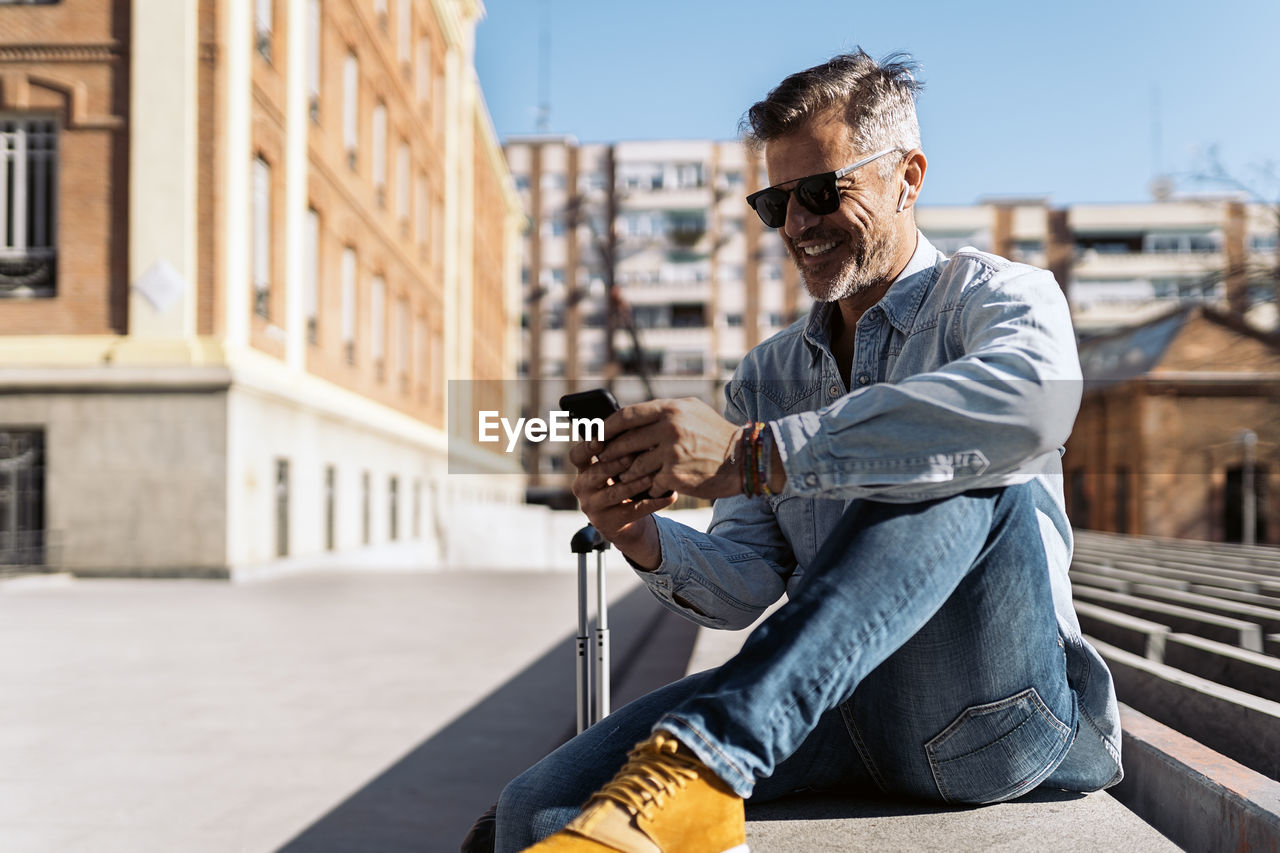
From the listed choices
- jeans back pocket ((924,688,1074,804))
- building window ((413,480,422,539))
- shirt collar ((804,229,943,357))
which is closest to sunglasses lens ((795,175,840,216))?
shirt collar ((804,229,943,357))

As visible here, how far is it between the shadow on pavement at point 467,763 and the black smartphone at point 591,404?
2259mm

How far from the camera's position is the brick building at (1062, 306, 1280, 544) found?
34.5 meters

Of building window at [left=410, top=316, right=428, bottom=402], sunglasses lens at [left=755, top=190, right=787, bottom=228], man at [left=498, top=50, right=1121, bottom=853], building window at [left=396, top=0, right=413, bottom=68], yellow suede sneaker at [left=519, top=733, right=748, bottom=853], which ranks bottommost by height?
yellow suede sneaker at [left=519, top=733, right=748, bottom=853]

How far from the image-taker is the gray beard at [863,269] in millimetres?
2312

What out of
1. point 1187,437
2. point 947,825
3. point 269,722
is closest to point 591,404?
point 947,825

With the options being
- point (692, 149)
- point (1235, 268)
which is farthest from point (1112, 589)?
point (692, 149)

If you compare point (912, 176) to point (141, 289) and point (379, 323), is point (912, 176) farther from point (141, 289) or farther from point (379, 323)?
point (379, 323)

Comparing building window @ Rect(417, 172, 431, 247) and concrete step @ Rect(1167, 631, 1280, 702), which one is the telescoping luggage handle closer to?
concrete step @ Rect(1167, 631, 1280, 702)

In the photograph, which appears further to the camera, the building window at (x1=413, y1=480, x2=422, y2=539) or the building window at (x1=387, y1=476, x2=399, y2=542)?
the building window at (x1=413, y1=480, x2=422, y2=539)

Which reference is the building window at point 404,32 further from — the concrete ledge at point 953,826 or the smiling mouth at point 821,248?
the concrete ledge at point 953,826

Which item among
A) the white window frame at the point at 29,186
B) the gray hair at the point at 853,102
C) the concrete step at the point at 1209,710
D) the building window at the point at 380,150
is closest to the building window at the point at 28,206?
the white window frame at the point at 29,186

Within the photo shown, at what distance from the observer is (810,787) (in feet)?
7.41

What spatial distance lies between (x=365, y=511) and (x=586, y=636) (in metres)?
20.2

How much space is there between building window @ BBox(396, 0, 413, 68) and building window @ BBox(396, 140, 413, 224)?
204 cm
